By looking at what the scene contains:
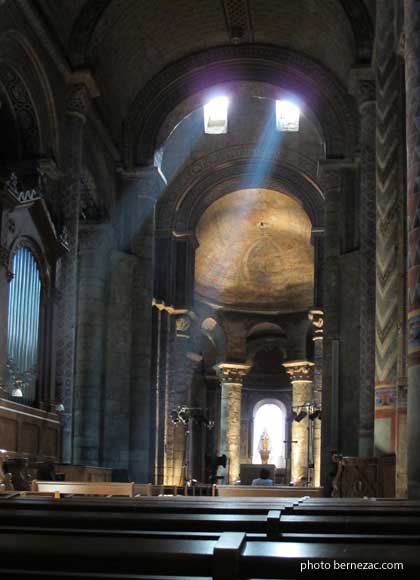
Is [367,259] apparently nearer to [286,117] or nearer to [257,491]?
[257,491]

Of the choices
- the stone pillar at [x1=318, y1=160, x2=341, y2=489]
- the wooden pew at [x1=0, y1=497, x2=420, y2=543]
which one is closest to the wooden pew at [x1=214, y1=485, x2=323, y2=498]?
the stone pillar at [x1=318, y1=160, x2=341, y2=489]

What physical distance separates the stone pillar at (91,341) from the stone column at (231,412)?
18028mm

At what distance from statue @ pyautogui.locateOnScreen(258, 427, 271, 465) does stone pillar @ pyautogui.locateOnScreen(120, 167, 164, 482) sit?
19.1 meters

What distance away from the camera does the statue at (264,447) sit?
149ft

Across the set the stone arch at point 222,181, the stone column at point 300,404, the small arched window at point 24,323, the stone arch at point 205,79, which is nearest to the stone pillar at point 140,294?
the stone arch at point 205,79

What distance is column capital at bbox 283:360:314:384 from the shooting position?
1668 inches

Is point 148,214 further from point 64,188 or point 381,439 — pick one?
point 381,439

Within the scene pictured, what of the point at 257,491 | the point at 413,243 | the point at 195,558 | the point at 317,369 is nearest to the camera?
the point at 195,558

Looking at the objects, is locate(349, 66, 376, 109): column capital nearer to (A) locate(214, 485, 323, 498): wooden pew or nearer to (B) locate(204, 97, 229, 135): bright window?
(A) locate(214, 485, 323, 498): wooden pew

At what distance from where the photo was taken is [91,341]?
25.2 m

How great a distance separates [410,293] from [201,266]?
31.4m

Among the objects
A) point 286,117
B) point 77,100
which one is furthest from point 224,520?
point 286,117

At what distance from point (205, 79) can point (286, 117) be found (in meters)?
8.72

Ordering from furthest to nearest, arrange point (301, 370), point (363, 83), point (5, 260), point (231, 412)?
point (231, 412) < point (301, 370) < point (363, 83) < point (5, 260)
